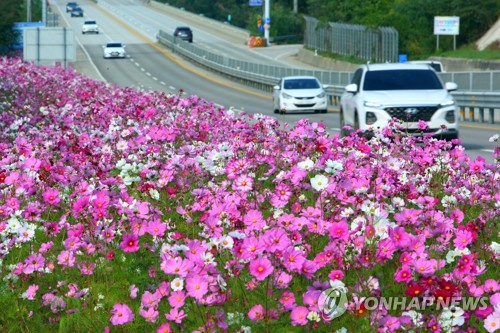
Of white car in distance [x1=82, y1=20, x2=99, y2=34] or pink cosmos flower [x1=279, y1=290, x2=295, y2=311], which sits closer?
pink cosmos flower [x1=279, y1=290, x2=295, y2=311]

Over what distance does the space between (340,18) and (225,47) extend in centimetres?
1220

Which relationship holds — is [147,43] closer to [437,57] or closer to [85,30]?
[85,30]

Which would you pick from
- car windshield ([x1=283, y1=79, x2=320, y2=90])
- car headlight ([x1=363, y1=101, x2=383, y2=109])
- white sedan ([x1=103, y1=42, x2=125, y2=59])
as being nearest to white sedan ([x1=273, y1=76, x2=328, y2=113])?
car windshield ([x1=283, y1=79, x2=320, y2=90])

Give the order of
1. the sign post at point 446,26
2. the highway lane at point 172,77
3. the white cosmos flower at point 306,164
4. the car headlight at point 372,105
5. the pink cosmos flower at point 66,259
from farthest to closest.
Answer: the sign post at point 446,26
the highway lane at point 172,77
the car headlight at point 372,105
the white cosmos flower at point 306,164
the pink cosmos flower at point 66,259

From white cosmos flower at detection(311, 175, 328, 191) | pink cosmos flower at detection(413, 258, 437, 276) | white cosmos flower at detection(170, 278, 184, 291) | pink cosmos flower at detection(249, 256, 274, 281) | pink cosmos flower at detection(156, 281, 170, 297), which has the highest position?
white cosmos flower at detection(311, 175, 328, 191)

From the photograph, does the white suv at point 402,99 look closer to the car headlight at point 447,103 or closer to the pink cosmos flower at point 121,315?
the car headlight at point 447,103

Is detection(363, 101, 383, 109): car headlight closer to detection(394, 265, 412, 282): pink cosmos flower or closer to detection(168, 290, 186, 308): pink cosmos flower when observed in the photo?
detection(394, 265, 412, 282): pink cosmos flower

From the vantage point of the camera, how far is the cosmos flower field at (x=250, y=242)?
16.6 ft

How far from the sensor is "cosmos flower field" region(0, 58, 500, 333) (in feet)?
16.6

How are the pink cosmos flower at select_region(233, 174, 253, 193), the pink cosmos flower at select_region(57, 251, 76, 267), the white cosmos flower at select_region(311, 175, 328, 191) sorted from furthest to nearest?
the pink cosmos flower at select_region(233, 174, 253, 193) → the white cosmos flower at select_region(311, 175, 328, 191) → the pink cosmos flower at select_region(57, 251, 76, 267)

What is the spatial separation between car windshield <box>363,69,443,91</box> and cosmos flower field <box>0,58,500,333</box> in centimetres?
947

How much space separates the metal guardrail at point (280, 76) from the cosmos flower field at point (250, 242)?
23311mm

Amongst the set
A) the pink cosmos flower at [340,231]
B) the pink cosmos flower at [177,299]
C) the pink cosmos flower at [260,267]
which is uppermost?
the pink cosmos flower at [340,231]

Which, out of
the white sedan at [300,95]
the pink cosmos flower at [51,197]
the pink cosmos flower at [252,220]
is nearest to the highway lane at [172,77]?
the white sedan at [300,95]
